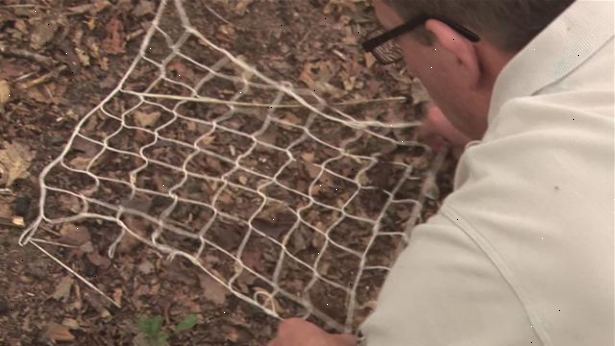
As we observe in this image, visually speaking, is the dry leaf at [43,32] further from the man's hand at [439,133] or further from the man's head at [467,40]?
the man's head at [467,40]

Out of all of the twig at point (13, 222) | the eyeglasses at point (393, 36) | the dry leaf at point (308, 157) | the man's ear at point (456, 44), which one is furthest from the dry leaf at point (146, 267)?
the man's ear at point (456, 44)

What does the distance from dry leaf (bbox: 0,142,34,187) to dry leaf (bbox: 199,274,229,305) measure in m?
0.39

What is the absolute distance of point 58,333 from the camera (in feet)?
4.47

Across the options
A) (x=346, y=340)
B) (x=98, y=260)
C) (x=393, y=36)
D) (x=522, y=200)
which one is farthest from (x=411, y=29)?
(x=98, y=260)

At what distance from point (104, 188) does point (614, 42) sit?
0.96 meters

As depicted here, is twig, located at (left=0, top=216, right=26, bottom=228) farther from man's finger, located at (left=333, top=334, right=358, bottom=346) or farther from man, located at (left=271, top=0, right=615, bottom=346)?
man, located at (left=271, top=0, right=615, bottom=346)

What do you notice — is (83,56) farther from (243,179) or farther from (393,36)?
(393,36)

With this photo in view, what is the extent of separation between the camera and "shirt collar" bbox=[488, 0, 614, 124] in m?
0.84

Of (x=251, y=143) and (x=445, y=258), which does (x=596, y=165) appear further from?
(x=251, y=143)

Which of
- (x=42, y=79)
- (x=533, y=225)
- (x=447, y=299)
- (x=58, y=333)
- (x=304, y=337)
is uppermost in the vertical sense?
(x=533, y=225)

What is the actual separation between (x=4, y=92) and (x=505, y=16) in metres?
1.07

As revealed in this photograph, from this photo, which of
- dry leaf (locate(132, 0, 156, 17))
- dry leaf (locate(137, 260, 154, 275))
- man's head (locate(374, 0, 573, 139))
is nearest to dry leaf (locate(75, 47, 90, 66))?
dry leaf (locate(132, 0, 156, 17))

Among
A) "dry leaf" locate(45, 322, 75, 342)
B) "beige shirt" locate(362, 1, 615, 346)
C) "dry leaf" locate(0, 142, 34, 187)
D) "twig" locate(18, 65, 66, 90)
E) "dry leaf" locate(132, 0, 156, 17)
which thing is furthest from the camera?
"dry leaf" locate(132, 0, 156, 17)

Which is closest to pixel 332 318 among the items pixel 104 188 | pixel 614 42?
pixel 104 188
